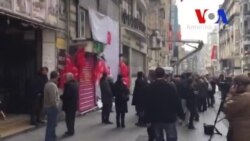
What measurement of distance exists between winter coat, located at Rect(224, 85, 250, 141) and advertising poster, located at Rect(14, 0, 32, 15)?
819 centimetres

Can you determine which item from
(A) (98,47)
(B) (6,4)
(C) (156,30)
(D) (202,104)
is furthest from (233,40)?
(B) (6,4)

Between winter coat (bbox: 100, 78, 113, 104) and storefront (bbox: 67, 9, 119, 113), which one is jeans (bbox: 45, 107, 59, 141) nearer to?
winter coat (bbox: 100, 78, 113, 104)

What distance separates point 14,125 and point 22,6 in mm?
3382

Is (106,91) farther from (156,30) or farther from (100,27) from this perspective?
(156,30)

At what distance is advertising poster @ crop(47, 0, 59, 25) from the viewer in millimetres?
16562

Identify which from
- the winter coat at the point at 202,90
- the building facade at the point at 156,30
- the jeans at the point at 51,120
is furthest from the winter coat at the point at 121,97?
the building facade at the point at 156,30

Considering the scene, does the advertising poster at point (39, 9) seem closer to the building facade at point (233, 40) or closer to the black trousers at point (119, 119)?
the black trousers at point (119, 119)

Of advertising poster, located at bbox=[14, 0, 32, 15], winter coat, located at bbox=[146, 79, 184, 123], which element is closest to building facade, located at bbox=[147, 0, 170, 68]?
advertising poster, located at bbox=[14, 0, 32, 15]

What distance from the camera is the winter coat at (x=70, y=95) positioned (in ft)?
43.6

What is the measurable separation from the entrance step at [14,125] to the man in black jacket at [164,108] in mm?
5382

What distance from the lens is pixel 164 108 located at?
8.84 metres

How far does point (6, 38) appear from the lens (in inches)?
685

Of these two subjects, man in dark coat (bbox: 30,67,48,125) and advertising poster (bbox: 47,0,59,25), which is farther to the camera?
advertising poster (bbox: 47,0,59,25)

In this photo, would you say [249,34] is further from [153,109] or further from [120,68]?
[153,109]
